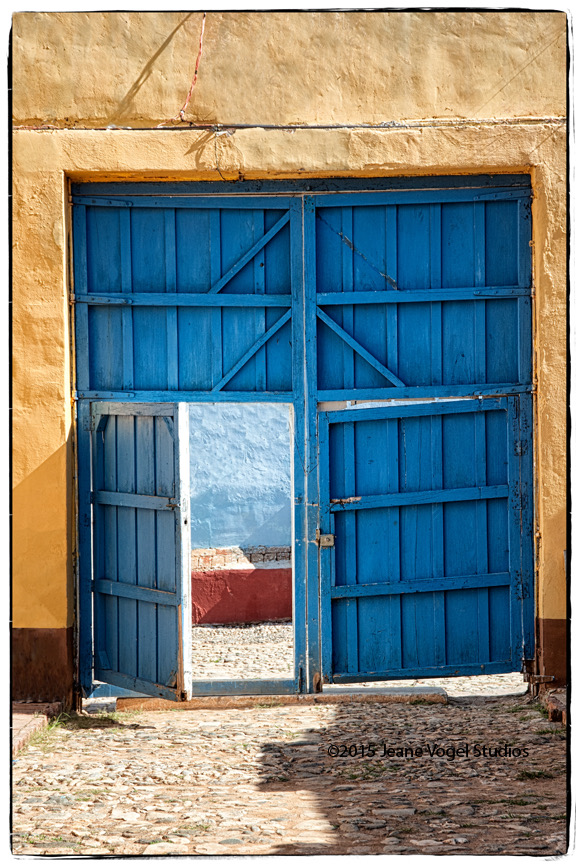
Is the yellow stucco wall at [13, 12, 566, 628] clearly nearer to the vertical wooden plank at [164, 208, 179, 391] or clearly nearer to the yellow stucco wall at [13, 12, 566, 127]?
the yellow stucco wall at [13, 12, 566, 127]

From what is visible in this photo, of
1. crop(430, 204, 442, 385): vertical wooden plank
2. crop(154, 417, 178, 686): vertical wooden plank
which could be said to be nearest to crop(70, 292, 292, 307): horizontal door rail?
crop(154, 417, 178, 686): vertical wooden plank

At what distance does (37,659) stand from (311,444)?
2206 millimetres

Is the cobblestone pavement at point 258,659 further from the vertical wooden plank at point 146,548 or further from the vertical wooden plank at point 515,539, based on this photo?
the vertical wooden plank at point 146,548

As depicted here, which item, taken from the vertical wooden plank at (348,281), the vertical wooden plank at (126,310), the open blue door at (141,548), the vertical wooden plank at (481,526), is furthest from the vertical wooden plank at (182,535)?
the vertical wooden plank at (481,526)

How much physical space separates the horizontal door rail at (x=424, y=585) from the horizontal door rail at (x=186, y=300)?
191 centimetres

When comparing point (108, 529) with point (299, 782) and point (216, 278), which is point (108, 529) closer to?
point (216, 278)

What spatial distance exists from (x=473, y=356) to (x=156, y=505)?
7.46ft

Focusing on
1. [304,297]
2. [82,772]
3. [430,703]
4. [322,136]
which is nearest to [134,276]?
[304,297]

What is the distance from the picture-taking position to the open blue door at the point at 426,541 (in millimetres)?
5602

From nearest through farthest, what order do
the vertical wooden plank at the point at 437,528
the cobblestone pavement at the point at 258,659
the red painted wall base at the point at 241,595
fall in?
the vertical wooden plank at the point at 437,528 → the cobblestone pavement at the point at 258,659 → the red painted wall base at the point at 241,595

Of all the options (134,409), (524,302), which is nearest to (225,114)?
(134,409)

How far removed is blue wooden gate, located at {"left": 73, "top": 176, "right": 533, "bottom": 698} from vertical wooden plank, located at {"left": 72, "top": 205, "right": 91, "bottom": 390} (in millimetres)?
13

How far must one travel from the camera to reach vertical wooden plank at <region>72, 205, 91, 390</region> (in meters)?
5.52

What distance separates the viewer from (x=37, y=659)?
17.7 ft
